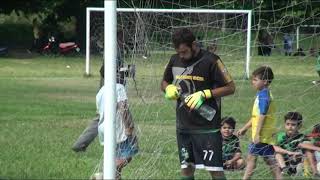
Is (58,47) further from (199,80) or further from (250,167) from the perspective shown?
(199,80)

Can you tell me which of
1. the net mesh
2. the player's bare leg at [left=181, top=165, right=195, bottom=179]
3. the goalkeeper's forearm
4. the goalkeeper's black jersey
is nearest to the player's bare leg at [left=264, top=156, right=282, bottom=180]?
the net mesh

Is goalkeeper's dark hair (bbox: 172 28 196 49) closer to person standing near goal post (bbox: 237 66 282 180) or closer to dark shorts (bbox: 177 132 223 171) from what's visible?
dark shorts (bbox: 177 132 223 171)

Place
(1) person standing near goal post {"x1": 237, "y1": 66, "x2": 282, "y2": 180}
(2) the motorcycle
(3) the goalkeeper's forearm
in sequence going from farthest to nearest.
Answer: (2) the motorcycle
(1) person standing near goal post {"x1": 237, "y1": 66, "x2": 282, "y2": 180}
(3) the goalkeeper's forearm

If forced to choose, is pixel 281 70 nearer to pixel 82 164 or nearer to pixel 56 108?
pixel 56 108

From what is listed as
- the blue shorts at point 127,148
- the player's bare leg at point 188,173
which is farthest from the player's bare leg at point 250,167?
the blue shorts at point 127,148

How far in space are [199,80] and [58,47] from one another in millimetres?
31848

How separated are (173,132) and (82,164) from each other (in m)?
1.90

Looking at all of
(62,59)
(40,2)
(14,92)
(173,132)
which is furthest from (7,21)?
(173,132)

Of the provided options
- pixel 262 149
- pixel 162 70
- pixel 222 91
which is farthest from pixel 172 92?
pixel 162 70

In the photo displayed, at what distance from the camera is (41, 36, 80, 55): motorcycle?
3712 cm

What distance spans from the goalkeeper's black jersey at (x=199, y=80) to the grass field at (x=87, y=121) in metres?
1.40

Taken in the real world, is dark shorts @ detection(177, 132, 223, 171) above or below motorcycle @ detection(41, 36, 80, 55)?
below

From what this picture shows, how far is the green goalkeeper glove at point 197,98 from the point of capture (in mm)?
6500

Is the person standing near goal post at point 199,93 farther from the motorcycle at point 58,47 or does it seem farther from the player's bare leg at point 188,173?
the motorcycle at point 58,47
